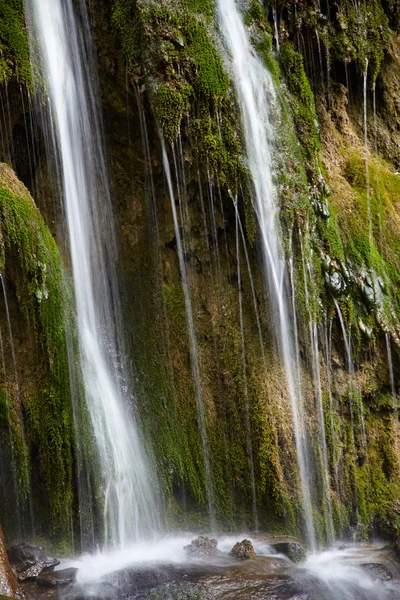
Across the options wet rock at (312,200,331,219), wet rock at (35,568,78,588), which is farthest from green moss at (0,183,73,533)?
wet rock at (312,200,331,219)

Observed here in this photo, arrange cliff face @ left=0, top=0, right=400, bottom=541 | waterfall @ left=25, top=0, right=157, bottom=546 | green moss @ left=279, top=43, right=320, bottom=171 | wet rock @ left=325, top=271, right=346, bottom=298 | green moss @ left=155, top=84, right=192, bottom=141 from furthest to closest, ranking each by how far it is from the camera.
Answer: green moss @ left=279, top=43, right=320, bottom=171, wet rock @ left=325, top=271, right=346, bottom=298, cliff face @ left=0, top=0, right=400, bottom=541, green moss @ left=155, top=84, right=192, bottom=141, waterfall @ left=25, top=0, right=157, bottom=546

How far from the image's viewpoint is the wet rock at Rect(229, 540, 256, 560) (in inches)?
271

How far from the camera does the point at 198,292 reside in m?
8.59

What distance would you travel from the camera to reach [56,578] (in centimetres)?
604

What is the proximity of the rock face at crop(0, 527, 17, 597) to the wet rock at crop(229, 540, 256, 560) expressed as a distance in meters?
2.36

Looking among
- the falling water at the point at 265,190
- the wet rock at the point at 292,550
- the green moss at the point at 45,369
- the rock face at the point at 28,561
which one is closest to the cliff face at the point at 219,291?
the falling water at the point at 265,190

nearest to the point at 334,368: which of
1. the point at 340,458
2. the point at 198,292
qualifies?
the point at 340,458

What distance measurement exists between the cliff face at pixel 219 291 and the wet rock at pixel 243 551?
42.8 inches

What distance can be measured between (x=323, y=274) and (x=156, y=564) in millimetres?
4476

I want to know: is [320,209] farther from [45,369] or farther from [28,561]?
[28,561]

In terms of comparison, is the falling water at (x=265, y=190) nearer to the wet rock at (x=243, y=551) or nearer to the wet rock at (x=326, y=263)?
the wet rock at (x=326, y=263)

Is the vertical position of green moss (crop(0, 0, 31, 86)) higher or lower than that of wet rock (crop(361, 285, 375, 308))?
higher

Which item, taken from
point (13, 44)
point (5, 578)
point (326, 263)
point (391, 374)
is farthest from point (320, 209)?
point (5, 578)

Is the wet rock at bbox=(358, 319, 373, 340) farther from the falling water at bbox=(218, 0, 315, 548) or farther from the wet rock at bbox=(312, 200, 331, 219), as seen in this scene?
the wet rock at bbox=(312, 200, 331, 219)
